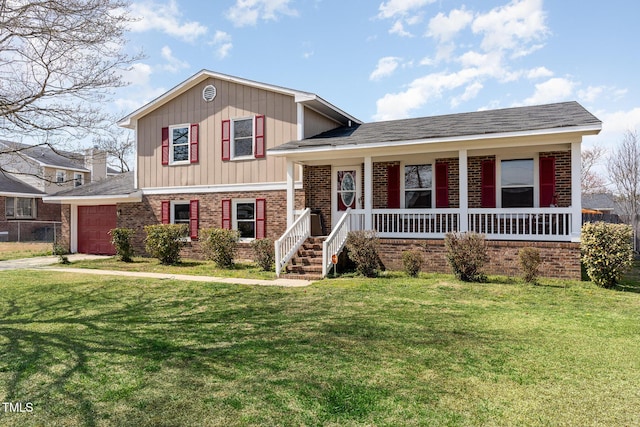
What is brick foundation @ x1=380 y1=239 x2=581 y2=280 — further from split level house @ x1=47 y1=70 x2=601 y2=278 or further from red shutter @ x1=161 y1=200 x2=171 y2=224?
red shutter @ x1=161 y1=200 x2=171 y2=224

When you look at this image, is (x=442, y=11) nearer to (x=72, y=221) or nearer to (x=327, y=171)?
(x=327, y=171)

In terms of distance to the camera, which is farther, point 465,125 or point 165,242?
point 165,242

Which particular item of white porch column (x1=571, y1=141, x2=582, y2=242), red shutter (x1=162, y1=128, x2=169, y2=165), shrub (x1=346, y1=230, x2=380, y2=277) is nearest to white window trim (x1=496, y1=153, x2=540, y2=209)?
white porch column (x1=571, y1=141, x2=582, y2=242)

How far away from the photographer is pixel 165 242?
14.5 m

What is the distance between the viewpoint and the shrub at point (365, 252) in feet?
36.7

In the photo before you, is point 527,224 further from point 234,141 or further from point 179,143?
point 179,143

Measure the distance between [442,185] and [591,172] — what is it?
35.6m

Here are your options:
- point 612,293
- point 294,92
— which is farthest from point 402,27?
point 612,293

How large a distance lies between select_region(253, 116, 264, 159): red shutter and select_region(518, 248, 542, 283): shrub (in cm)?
907

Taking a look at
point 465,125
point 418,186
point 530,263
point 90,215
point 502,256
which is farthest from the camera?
point 90,215

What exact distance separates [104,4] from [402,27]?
9199 mm

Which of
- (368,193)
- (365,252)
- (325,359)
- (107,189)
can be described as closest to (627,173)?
(368,193)

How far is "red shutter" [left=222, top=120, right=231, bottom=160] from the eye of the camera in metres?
15.7

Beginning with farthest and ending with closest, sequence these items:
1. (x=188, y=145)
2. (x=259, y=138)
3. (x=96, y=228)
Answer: (x=96, y=228) < (x=188, y=145) < (x=259, y=138)
